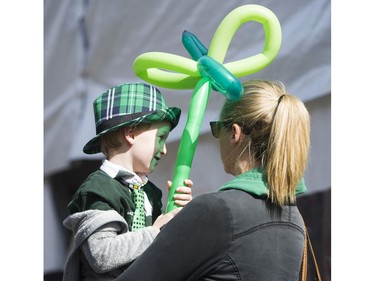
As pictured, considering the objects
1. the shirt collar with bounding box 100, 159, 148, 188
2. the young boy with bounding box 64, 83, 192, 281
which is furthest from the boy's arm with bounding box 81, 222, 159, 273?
the shirt collar with bounding box 100, 159, 148, 188

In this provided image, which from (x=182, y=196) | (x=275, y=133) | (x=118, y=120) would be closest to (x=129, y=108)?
(x=118, y=120)

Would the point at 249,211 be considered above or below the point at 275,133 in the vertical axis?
below

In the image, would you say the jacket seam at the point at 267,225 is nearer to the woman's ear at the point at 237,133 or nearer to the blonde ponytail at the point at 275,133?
the blonde ponytail at the point at 275,133

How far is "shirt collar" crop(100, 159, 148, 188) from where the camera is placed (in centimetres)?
163

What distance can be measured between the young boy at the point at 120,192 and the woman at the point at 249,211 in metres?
0.20

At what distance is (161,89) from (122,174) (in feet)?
3.89

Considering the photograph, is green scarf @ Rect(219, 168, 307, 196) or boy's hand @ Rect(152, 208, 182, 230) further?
boy's hand @ Rect(152, 208, 182, 230)

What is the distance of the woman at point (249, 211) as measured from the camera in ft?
4.13

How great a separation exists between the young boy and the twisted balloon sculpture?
0.16 ft

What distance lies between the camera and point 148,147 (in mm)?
1655

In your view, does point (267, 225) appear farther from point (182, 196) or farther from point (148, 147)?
point (148, 147)

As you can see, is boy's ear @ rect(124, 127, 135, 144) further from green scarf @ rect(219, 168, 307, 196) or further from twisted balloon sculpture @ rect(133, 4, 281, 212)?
green scarf @ rect(219, 168, 307, 196)

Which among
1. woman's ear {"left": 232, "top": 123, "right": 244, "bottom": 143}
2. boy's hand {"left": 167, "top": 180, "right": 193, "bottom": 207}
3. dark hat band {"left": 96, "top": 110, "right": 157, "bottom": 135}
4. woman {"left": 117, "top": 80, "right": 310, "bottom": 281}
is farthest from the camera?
dark hat band {"left": 96, "top": 110, "right": 157, "bottom": 135}
